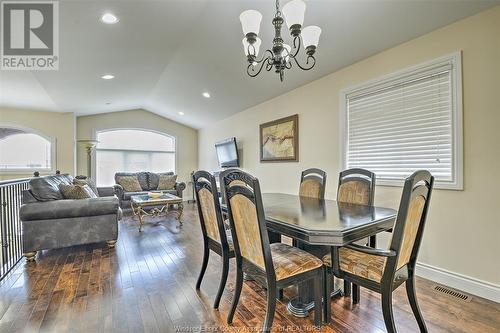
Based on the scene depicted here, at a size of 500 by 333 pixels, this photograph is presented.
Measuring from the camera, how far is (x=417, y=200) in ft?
4.78

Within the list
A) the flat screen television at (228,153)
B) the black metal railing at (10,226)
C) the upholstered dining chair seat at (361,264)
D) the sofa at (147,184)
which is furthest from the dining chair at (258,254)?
the sofa at (147,184)

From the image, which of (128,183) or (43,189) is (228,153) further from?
(43,189)

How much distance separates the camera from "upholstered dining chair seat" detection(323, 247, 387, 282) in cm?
151

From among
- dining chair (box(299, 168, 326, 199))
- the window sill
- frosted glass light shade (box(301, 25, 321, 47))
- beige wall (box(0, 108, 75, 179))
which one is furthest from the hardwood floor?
beige wall (box(0, 108, 75, 179))

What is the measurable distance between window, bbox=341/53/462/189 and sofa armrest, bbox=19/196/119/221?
10.5 feet

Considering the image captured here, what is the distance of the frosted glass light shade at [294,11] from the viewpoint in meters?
1.71

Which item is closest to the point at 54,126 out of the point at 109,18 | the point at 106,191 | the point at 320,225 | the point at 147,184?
the point at 106,191

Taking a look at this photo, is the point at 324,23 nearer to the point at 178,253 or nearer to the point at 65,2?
the point at 65,2

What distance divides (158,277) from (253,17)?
250 centimetres

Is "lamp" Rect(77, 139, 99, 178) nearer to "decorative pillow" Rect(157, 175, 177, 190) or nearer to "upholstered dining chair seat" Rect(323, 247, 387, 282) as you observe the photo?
"decorative pillow" Rect(157, 175, 177, 190)

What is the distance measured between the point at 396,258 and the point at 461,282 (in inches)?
56.7

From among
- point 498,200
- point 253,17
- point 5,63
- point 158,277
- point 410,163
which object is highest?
point 5,63

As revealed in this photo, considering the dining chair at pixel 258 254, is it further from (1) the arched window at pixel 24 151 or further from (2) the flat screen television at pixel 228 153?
(1) the arched window at pixel 24 151

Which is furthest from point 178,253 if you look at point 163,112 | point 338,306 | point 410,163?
point 163,112
